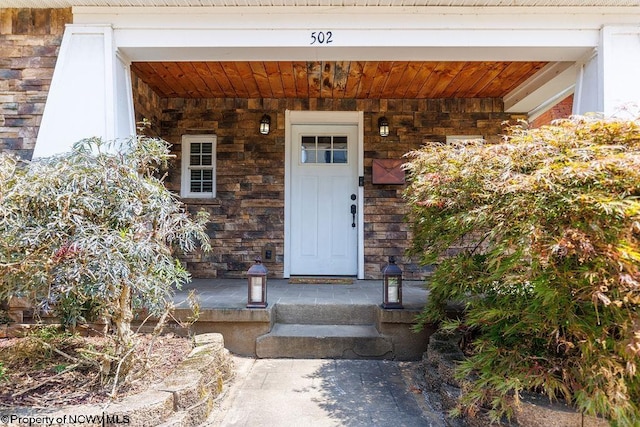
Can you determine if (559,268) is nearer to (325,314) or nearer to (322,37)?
(325,314)

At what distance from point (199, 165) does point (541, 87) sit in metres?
4.20

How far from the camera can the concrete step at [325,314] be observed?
3.45 metres

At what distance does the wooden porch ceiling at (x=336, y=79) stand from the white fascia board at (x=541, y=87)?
8cm

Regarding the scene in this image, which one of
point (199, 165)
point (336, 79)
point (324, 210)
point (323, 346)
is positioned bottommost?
point (323, 346)

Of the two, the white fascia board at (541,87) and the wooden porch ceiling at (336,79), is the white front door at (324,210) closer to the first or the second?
the wooden porch ceiling at (336,79)

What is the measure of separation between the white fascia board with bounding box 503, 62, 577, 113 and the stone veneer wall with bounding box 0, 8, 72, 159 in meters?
4.68

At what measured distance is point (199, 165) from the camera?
5.05m

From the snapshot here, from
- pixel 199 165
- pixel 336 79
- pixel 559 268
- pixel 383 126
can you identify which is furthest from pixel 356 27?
pixel 199 165

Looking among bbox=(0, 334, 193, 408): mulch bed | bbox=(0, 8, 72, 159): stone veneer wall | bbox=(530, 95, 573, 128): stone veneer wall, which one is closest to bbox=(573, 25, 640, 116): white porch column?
bbox=(530, 95, 573, 128): stone veneer wall

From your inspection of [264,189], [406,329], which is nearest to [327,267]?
[264,189]

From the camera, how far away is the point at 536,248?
169 cm

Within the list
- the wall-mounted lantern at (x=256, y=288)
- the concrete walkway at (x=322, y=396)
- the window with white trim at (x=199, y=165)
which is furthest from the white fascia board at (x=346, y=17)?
the concrete walkway at (x=322, y=396)

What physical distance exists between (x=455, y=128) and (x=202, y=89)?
3.27 metres

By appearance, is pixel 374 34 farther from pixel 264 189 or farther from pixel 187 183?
pixel 187 183
